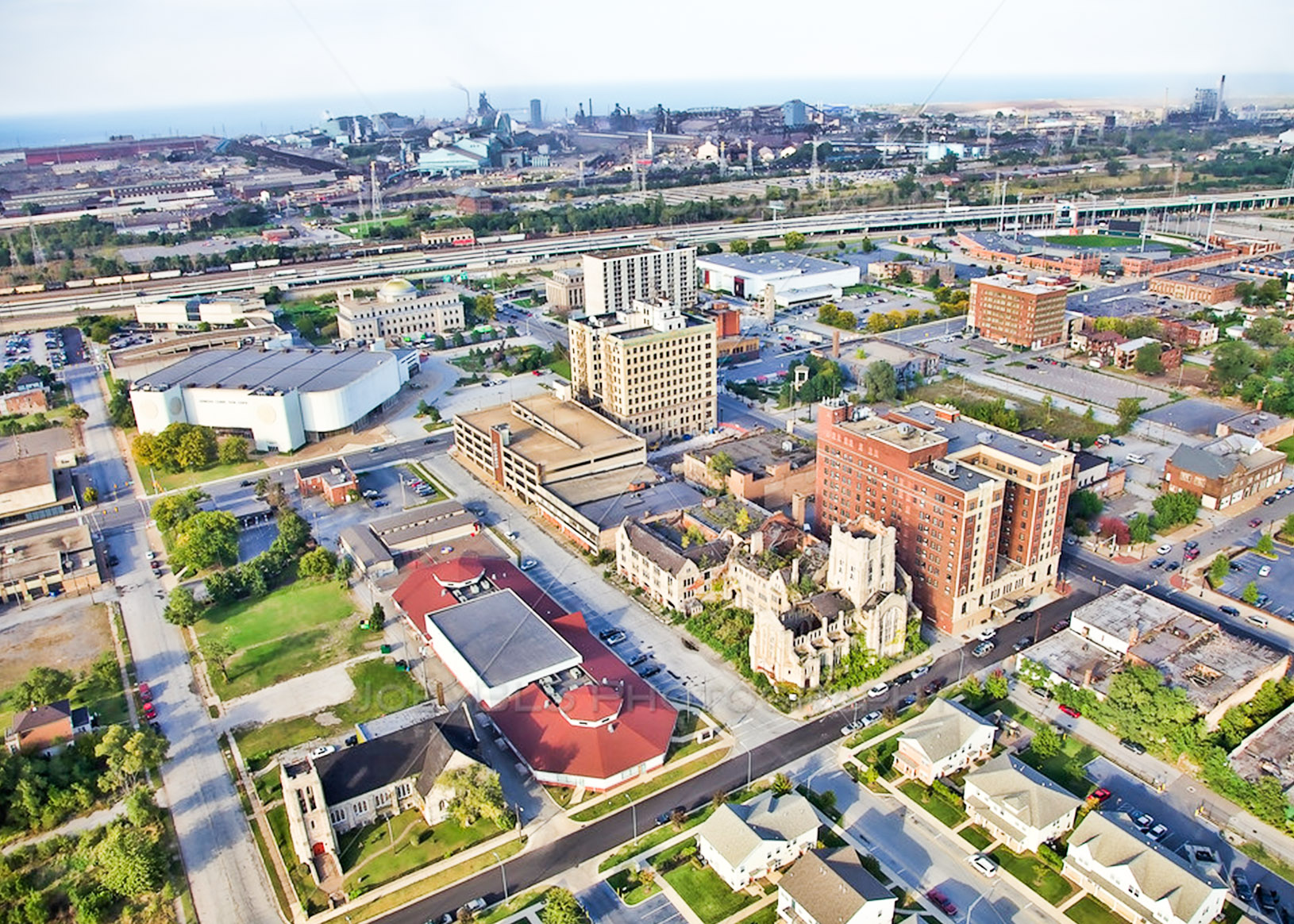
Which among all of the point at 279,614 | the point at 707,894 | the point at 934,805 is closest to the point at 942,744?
the point at 934,805

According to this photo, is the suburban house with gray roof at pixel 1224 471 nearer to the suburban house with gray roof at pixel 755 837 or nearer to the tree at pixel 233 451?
the suburban house with gray roof at pixel 755 837

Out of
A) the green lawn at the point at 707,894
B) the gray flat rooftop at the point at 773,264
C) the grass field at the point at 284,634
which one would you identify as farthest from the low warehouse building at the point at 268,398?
the gray flat rooftop at the point at 773,264

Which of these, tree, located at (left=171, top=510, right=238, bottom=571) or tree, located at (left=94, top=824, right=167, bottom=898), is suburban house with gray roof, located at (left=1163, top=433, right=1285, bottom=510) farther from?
tree, located at (left=94, top=824, right=167, bottom=898)

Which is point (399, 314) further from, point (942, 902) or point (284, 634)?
point (942, 902)

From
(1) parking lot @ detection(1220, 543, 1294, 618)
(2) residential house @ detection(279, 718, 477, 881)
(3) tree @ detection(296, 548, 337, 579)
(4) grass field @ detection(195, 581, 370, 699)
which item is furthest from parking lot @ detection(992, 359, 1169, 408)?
(2) residential house @ detection(279, 718, 477, 881)

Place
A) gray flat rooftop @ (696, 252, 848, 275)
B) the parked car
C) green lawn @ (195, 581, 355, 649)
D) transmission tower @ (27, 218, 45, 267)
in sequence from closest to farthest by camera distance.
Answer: the parked car, green lawn @ (195, 581, 355, 649), gray flat rooftop @ (696, 252, 848, 275), transmission tower @ (27, 218, 45, 267)

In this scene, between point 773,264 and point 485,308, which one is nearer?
point 485,308

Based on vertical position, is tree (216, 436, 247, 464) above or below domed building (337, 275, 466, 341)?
below

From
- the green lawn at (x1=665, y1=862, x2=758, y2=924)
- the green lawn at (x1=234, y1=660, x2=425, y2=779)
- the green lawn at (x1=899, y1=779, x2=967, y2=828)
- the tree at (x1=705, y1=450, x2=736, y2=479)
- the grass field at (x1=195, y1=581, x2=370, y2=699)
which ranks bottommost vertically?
the green lawn at (x1=665, y1=862, x2=758, y2=924)
